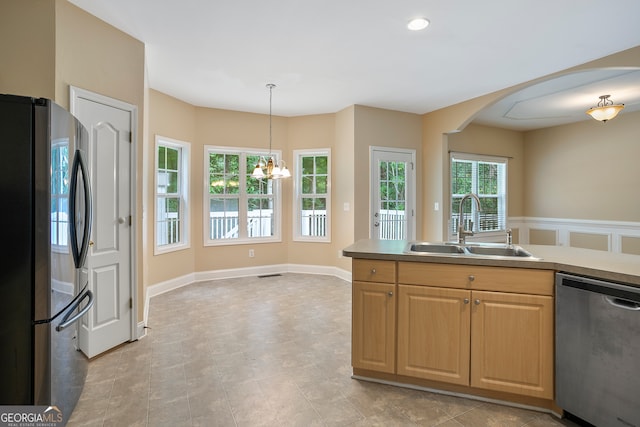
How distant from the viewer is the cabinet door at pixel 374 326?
2242 mm

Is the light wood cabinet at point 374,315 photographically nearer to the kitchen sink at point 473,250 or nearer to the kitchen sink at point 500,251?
the kitchen sink at point 473,250

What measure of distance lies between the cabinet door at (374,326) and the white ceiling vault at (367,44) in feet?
7.24

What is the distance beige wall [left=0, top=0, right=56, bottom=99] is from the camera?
2.35 metres

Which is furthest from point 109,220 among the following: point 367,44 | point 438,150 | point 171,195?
point 438,150

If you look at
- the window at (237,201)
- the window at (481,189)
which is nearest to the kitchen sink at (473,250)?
the window at (481,189)

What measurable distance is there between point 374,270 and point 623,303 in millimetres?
1306

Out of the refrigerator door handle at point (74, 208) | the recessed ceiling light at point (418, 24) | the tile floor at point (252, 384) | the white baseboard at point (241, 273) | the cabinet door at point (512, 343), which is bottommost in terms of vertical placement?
the tile floor at point (252, 384)

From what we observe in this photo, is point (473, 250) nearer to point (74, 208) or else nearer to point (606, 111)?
point (74, 208)

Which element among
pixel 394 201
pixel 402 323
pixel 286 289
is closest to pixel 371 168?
pixel 394 201

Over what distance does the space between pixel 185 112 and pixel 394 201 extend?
363 centimetres

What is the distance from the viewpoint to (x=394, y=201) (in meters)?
5.55

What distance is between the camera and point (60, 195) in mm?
1743

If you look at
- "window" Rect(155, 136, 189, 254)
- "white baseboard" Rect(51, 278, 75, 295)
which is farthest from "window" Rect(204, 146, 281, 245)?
"white baseboard" Rect(51, 278, 75, 295)

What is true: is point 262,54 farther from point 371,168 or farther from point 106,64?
point 371,168
